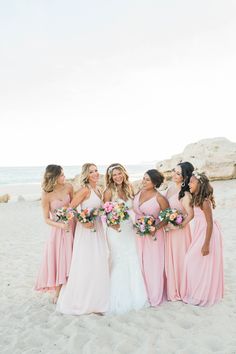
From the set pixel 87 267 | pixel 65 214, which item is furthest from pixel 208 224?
pixel 65 214

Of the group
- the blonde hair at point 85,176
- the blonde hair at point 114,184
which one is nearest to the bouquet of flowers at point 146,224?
the blonde hair at point 114,184

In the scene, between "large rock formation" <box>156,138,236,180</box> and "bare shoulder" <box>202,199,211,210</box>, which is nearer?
"bare shoulder" <box>202,199,211,210</box>

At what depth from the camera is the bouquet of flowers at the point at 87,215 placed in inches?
199

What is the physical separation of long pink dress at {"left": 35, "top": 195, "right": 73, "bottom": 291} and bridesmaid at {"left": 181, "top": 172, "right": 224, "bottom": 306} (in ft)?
6.42

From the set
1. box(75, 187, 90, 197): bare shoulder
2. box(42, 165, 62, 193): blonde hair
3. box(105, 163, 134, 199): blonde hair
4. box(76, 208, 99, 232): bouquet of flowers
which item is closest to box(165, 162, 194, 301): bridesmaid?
box(105, 163, 134, 199): blonde hair

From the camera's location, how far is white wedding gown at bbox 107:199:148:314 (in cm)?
522

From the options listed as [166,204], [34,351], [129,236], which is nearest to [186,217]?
[166,204]

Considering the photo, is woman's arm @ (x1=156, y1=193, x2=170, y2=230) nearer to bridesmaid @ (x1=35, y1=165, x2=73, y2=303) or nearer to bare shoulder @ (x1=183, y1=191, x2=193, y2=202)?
bare shoulder @ (x1=183, y1=191, x2=193, y2=202)

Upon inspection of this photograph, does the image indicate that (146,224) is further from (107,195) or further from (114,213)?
(107,195)

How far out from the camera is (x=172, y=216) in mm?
5090

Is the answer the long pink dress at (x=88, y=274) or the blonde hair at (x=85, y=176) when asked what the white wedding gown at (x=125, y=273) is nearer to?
the long pink dress at (x=88, y=274)

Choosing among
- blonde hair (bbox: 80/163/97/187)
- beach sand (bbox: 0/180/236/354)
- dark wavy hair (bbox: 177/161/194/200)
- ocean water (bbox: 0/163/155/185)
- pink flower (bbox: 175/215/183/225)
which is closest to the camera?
beach sand (bbox: 0/180/236/354)

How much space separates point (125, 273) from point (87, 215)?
1.13m

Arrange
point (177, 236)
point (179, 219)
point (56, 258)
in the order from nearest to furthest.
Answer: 1. point (179, 219)
2. point (177, 236)
3. point (56, 258)
